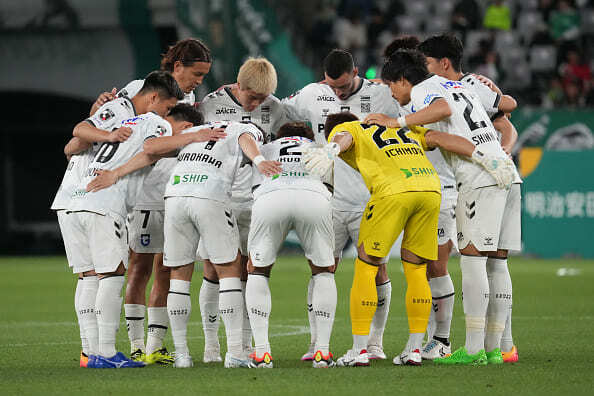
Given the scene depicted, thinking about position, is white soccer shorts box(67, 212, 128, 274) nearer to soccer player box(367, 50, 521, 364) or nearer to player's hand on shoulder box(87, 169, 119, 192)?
player's hand on shoulder box(87, 169, 119, 192)

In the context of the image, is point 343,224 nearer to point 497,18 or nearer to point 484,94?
point 484,94

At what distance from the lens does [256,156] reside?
744cm

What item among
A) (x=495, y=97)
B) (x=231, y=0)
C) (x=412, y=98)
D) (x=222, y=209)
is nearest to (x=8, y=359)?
(x=222, y=209)

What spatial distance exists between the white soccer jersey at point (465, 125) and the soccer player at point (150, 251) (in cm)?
211

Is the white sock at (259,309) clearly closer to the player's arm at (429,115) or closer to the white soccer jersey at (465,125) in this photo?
the player's arm at (429,115)

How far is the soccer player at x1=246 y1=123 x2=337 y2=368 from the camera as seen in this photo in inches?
288

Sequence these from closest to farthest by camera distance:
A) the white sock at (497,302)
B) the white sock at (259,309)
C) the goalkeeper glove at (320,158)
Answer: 1. the goalkeeper glove at (320,158)
2. the white sock at (259,309)
3. the white sock at (497,302)

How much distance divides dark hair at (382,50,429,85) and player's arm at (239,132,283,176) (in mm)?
1133

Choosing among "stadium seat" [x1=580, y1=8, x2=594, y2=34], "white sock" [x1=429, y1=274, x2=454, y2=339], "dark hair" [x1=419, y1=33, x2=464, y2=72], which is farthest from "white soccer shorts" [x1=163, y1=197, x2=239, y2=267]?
"stadium seat" [x1=580, y1=8, x2=594, y2=34]

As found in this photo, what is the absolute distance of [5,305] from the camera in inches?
512

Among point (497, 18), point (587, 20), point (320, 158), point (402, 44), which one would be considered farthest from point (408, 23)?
point (320, 158)

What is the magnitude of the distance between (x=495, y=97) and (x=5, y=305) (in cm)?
756

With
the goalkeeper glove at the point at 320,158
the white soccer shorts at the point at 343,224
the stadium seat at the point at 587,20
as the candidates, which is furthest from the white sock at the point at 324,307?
the stadium seat at the point at 587,20

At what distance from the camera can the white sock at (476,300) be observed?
7.58 meters
